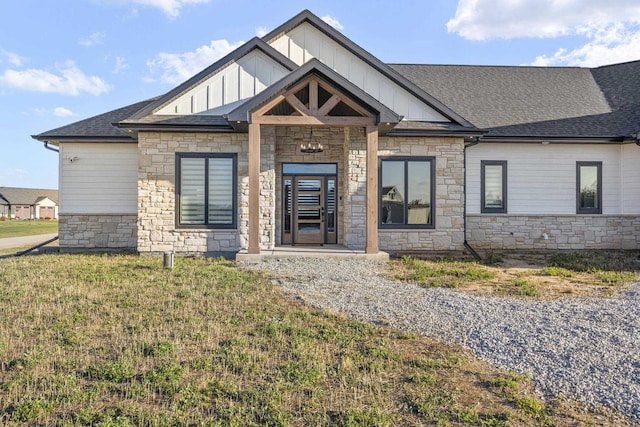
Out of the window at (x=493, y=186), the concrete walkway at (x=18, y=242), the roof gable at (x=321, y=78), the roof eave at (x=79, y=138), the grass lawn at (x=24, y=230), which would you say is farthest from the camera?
the grass lawn at (x=24, y=230)

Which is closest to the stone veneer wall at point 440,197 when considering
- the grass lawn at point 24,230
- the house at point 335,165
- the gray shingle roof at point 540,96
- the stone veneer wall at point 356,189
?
the house at point 335,165

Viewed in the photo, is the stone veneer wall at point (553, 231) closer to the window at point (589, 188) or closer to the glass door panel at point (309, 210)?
the window at point (589, 188)

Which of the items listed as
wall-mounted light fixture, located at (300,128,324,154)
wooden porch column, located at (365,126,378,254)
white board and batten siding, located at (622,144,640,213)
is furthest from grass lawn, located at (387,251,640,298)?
wall-mounted light fixture, located at (300,128,324,154)

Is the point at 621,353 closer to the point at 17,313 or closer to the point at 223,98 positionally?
the point at 17,313

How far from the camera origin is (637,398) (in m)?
3.30

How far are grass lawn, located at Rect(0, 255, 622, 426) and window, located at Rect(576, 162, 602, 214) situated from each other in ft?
36.9

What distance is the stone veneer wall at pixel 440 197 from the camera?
11.6 metres

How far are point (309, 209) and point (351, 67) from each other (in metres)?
4.41

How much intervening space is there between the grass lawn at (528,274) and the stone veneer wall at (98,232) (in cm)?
805

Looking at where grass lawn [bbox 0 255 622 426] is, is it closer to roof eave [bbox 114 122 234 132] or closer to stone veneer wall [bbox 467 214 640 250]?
roof eave [bbox 114 122 234 132]

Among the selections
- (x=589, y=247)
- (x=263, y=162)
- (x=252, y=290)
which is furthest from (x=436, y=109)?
(x=252, y=290)

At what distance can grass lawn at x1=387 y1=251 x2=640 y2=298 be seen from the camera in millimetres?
7520

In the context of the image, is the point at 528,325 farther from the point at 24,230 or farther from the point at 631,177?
the point at 24,230

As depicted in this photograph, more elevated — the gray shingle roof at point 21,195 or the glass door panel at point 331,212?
the gray shingle roof at point 21,195
